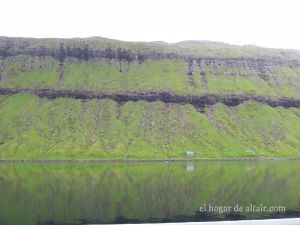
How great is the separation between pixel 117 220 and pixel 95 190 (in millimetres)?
33571

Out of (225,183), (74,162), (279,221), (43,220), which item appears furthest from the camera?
(74,162)

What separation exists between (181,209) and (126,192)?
2301 centimetres

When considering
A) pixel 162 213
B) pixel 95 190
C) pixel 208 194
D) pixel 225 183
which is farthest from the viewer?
pixel 225 183

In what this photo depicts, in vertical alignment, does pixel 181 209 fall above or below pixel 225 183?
above

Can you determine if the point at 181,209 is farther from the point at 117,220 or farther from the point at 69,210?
the point at 69,210

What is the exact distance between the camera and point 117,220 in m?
56.4

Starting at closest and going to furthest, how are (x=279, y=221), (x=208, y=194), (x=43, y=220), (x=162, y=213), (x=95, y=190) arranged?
(x=279, y=221), (x=43, y=220), (x=162, y=213), (x=208, y=194), (x=95, y=190)

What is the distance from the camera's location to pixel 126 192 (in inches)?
3393

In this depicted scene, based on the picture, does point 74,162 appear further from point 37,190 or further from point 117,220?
point 117,220

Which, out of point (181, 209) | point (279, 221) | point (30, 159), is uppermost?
point (279, 221)

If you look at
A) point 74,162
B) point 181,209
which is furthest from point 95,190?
point 74,162

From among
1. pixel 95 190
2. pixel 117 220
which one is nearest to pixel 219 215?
pixel 117 220

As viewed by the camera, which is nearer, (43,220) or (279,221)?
(279,221)

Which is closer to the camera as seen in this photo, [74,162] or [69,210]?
[69,210]
